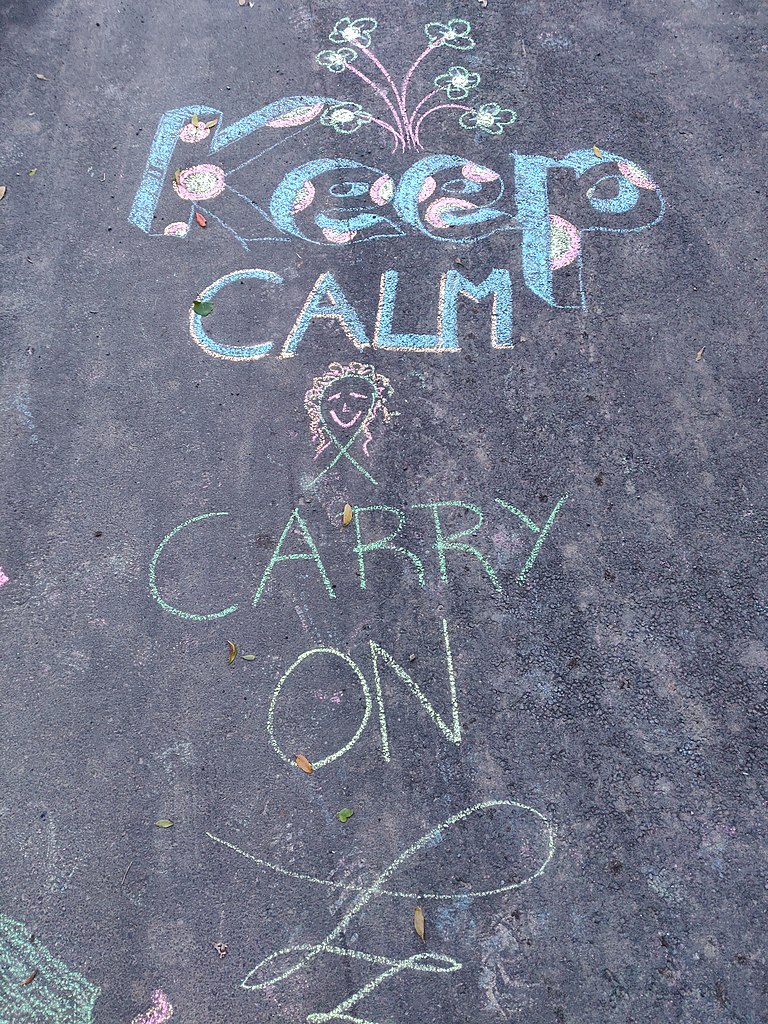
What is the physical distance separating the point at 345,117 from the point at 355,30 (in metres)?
0.91

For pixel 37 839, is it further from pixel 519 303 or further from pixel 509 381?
pixel 519 303

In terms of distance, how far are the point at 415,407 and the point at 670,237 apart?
6.19ft

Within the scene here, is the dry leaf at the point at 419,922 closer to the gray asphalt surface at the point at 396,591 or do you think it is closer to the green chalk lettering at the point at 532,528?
the gray asphalt surface at the point at 396,591

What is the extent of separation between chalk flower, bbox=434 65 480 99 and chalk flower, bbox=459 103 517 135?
19cm

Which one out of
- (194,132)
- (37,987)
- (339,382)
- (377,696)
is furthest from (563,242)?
(37,987)

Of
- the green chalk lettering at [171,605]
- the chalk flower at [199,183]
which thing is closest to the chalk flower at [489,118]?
the chalk flower at [199,183]

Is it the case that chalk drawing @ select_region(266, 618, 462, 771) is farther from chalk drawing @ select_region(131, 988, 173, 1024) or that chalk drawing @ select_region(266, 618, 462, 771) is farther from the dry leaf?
chalk drawing @ select_region(131, 988, 173, 1024)

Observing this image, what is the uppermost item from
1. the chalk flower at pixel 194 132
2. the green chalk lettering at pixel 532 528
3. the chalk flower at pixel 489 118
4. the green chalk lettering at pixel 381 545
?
the chalk flower at pixel 489 118

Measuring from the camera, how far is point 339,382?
4.10 metres

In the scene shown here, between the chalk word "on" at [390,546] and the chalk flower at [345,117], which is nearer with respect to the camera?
the chalk word "on" at [390,546]

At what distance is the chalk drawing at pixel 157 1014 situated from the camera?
2.84 metres

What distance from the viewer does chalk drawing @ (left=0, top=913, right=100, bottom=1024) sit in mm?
2863

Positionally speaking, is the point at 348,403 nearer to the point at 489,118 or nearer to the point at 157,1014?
the point at 489,118

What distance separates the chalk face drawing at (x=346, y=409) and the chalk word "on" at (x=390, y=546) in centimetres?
27
